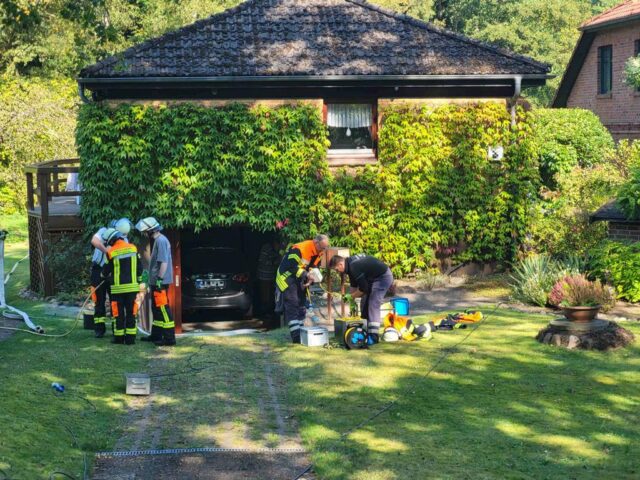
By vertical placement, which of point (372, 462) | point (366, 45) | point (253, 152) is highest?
point (366, 45)

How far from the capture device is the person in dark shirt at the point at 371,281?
14.9 metres

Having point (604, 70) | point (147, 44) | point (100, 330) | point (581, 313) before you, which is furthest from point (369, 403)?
point (604, 70)

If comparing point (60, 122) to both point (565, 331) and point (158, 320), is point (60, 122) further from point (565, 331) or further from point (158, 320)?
point (565, 331)

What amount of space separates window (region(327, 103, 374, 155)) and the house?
21 mm

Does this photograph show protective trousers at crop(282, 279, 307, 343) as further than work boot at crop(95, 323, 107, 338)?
No

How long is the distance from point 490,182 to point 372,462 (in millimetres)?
13537

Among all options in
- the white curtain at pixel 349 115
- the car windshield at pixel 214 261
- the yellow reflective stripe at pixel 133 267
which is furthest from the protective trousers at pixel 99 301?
the white curtain at pixel 349 115

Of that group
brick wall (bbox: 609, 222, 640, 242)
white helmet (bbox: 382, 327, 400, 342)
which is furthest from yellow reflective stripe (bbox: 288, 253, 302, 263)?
brick wall (bbox: 609, 222, 640, 242)

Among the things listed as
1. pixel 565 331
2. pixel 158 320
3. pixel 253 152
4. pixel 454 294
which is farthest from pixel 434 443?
pixel 253 152

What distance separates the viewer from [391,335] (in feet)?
50.2

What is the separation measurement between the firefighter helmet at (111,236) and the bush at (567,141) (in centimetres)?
1428

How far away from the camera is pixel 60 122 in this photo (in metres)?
36.1

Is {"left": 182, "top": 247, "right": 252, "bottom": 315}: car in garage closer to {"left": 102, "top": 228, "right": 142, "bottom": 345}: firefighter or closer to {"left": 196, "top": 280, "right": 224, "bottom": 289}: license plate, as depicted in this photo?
{"left": 196, "top": 280, "right": 224, "bottom": 289}: license plate

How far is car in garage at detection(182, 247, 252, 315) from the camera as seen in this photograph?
20547mm
